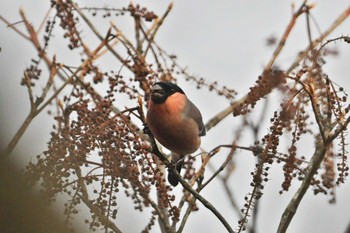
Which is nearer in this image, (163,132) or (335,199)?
(335,199)

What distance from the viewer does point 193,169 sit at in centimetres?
314

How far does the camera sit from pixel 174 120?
3377 millimetres

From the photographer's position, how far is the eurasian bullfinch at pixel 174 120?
3.23 metres

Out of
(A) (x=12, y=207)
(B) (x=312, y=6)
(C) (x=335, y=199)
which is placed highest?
(B) (x=312, y=6)

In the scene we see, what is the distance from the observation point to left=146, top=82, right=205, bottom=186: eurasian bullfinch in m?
3.23

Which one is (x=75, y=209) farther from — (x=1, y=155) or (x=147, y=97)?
(x=147, y=97)

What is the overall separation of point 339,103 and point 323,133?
0.53 ft

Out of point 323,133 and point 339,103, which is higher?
point 339,103

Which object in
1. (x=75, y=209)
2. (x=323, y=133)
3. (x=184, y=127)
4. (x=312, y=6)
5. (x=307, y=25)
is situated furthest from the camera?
(x=184, y=127)

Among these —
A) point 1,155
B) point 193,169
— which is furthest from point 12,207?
point 193,169

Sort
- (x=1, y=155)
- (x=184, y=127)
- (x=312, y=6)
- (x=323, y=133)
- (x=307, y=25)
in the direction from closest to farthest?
(x=1, y=155)
(x=323, y=133)
(x=307, y=25)
(x=312, y=6)
(x=184, y=127)

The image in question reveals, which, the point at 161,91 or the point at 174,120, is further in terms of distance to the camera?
the point at 174,120

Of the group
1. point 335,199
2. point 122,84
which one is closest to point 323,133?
point 335,199

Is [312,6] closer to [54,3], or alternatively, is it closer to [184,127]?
[184,127]
